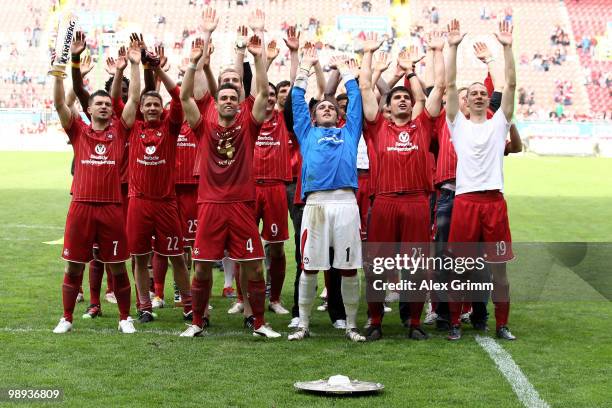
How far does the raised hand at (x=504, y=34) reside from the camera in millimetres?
8242

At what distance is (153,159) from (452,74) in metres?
2.87

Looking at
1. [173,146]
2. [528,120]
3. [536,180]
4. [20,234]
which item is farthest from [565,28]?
[173,146]

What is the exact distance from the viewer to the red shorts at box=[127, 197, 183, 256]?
9.20 metres

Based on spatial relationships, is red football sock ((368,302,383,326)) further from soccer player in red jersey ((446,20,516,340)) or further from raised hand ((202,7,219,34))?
raised hand ((202,7,219,34))

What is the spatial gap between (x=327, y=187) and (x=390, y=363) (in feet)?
5.39

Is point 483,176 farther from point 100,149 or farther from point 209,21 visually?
point 100,149

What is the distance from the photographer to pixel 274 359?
745 centimetres

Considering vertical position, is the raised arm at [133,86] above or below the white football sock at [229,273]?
above

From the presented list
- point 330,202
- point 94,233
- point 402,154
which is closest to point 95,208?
point 94,233

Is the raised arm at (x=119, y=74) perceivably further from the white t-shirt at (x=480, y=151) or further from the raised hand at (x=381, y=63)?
the white t-shirt at (x=480, y=151)

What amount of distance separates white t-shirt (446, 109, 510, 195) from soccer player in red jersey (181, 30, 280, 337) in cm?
173

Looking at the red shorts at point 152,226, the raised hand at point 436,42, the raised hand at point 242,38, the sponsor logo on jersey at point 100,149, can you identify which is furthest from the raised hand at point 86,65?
the raised hand at point 436,42

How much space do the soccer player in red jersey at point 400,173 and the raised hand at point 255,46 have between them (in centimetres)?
91

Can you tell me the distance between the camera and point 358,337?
8.24 metres
